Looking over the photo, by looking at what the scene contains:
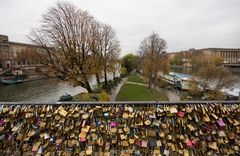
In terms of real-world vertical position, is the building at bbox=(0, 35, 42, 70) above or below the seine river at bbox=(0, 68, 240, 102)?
above

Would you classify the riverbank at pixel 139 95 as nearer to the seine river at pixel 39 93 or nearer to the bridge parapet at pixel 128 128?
the seine river at pixel 39 93

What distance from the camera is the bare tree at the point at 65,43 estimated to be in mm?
18422

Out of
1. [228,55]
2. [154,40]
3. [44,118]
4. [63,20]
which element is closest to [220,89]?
A: [154,40]

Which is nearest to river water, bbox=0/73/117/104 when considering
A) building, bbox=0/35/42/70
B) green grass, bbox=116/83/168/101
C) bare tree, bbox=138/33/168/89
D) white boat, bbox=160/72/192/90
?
green grass, bbox=116/83/168/101

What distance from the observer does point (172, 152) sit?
10.2 ft

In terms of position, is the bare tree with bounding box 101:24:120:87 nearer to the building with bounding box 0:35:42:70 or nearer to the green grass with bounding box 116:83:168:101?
the green grass with bounding box 116:83:168:101

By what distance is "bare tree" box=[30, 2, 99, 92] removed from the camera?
1842 cm

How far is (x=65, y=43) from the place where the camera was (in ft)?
60.4

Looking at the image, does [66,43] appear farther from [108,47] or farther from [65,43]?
[108,47]

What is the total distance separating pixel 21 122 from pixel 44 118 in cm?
43

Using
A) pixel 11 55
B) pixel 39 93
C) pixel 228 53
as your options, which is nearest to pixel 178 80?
pixel 39 93

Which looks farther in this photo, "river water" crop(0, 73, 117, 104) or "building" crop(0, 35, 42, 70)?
"building" crop(0, 35, 42, 70)

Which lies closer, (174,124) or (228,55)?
(174,124)

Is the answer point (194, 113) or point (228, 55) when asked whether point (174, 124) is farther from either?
point (228, 55)
